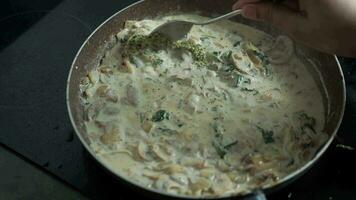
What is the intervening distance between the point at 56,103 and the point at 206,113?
0.37 m

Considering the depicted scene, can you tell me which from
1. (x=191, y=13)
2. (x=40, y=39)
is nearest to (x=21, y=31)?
(x=40, y=39)

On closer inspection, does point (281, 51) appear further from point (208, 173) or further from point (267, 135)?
point (208, 173)

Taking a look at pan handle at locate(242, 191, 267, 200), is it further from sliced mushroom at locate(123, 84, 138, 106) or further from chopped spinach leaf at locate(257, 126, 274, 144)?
sliced mushroom at locate(123, 84, 138, 106)

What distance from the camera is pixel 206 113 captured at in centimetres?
106

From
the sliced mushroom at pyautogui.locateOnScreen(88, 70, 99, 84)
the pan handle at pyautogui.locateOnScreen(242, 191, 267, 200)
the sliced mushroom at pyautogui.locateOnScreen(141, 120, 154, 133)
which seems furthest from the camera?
the sliced mushroom at pyautogui.locateOnScreen(88, 70, 99, 84)

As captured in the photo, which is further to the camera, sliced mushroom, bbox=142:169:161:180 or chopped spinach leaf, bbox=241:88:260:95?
chopped spinach leaf, bbox=241:88:260:95

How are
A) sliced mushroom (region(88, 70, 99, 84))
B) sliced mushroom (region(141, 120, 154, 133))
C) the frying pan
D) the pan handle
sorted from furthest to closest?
1. sliced mushroom (region(88, 70, 99, 84))
2. sliced mushroom (region(141, 120, 154, 133))
3. the frying pan
4. the pan handle

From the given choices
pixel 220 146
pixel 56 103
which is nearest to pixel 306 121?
pixel 220 146

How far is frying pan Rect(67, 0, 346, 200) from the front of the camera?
0.92 meters

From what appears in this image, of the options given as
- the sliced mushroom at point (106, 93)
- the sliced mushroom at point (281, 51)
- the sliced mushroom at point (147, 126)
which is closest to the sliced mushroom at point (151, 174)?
the sliced mushroom at point (147, 126)

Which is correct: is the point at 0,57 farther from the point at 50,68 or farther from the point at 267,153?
the point at 267,153

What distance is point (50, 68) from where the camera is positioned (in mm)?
1221

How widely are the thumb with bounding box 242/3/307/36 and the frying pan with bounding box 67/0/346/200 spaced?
15 cm

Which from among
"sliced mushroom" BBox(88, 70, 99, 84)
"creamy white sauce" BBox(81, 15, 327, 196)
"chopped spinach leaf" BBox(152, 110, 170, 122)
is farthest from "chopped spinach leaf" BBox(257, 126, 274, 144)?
"sliced mushroom" BBox(88, 70, 99, 84)
